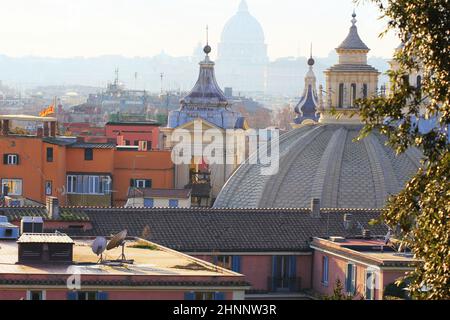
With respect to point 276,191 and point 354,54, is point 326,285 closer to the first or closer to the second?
point 276,191

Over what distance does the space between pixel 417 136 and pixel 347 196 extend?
2519 centimetres

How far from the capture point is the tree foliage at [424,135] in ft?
43.0

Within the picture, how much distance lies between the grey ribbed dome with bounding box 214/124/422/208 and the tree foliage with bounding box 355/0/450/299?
2405 cm

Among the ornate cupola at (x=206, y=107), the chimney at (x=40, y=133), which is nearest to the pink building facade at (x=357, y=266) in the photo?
the chimney at (x=40, y=133)

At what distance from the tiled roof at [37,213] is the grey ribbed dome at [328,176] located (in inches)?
342

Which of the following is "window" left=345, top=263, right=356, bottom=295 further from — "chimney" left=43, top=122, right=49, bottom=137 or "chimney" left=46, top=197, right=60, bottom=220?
"chimney" left=43, top=122, right=49, bottom=137

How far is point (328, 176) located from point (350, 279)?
503 inches

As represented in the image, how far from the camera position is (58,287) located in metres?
19.8

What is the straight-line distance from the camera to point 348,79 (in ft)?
141

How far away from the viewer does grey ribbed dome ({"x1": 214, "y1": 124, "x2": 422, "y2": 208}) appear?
3869 centimetres

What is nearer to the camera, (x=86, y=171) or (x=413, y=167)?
(x=413, y=167)

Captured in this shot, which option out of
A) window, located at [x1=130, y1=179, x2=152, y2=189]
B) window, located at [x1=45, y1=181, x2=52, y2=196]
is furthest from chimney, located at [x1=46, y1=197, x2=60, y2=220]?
window, located at [x1=130, y1=179, x2=152, y2=189]

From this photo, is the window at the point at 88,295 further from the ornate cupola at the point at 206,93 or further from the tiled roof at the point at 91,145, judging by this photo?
the ornate cupola at the point at 206,93

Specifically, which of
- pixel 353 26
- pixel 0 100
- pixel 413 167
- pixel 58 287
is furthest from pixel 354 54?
pixel 0 100
